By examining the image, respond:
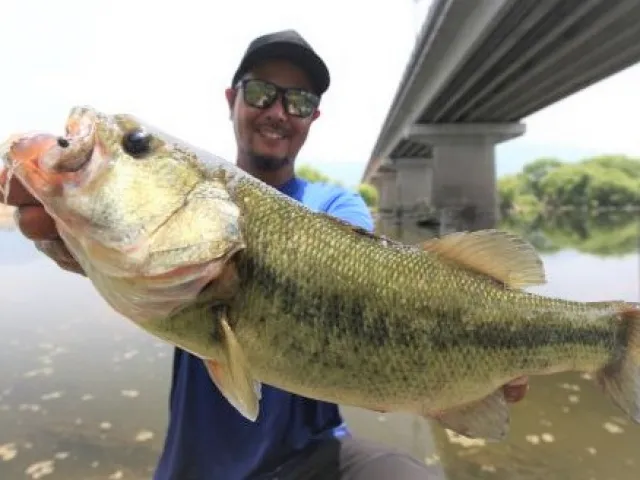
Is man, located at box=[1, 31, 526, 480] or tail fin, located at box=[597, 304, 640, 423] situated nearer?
tail fin, located at box=[597, 304, 640, 423]

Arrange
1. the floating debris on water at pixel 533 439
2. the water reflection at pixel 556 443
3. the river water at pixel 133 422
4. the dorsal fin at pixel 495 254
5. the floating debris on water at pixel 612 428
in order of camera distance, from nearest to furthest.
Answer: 1. the dorsal fin at pixel 495 254
2. the water reflection at pixel 556 443
3. the river water at pixel 133 422
4. the floating debris on water at pixel 533 439
5. the floating debris on water at pixel 612 428

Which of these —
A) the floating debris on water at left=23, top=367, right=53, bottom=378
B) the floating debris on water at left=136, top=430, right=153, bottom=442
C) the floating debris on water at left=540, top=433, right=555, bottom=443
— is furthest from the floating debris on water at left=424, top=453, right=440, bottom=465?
the floating debris on water at left=23, top=367, right=53, bottom=378

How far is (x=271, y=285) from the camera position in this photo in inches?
84.5

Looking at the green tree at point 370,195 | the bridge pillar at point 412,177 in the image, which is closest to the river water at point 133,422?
the bridge pillar at point 412,177

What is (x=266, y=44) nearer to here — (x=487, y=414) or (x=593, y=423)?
(x=487, y=414)

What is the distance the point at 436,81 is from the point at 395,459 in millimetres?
25457

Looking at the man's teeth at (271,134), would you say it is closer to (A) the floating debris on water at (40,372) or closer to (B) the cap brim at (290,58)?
(B) the cap brim at (290,58)

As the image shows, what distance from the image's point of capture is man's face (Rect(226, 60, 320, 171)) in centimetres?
351

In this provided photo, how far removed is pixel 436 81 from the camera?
27031mm

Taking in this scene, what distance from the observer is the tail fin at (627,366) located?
2775 millimetres

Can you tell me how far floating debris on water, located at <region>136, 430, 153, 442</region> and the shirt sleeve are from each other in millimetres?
3808

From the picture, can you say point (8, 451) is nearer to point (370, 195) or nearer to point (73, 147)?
Result: point (73, 147)

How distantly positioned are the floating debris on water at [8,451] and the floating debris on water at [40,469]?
0.32 m

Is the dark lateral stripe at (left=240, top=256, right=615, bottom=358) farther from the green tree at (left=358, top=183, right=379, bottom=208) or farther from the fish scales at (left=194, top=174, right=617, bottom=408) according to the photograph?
the green tree at (left=358, top=183, right=379, bottom=208)
